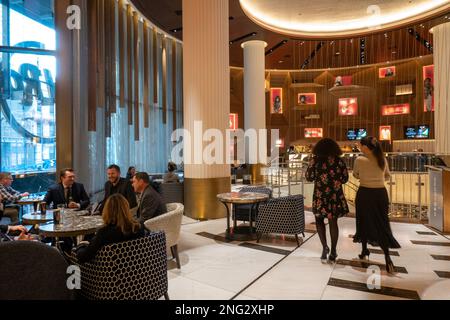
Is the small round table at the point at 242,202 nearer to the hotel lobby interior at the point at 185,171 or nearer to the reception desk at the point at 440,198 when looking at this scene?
the hotel lobby interior at the point at 185,171

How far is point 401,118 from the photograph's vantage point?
15.0m

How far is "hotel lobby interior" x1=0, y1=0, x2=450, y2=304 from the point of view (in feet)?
8.02

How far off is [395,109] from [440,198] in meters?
11.3

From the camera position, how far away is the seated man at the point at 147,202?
3.29m

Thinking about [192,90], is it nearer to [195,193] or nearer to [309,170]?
[195,193]

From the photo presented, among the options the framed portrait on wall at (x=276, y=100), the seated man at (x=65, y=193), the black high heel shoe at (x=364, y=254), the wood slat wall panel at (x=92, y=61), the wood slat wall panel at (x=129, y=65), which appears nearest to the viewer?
the black high heel shoe at (x=364, y=254)

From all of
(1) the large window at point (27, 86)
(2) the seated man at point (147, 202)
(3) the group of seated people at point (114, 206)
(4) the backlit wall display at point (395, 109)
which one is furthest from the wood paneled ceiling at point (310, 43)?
(2) the seated man at point (147, 202)

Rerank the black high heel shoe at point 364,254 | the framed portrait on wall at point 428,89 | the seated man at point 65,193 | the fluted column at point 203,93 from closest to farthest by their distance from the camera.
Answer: the black high heel shoe at point 364,254
the seated man at point 65,193
the fluted column at point 203,93
the framed portrait on wall at point 428,89

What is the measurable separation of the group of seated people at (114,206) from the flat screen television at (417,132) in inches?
558

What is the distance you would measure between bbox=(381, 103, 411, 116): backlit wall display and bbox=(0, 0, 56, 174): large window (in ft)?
47.4

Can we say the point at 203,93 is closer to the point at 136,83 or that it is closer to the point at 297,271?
the point at 136,83
